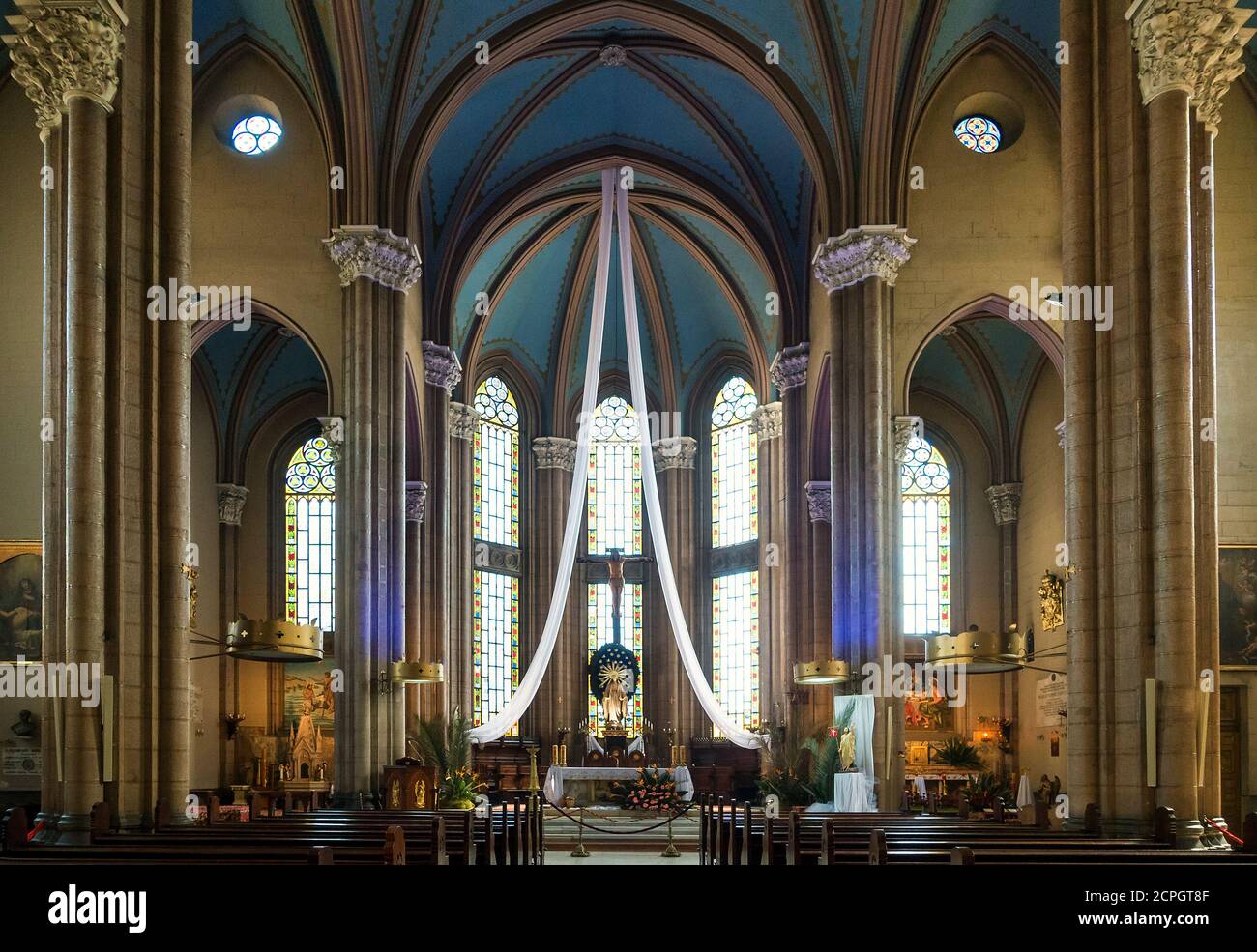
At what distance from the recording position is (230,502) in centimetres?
3484

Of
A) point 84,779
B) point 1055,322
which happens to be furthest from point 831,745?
point 84,779

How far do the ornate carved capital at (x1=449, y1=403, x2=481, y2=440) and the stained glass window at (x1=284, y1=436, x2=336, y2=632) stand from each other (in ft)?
10.7

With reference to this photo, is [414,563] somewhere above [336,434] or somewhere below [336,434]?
below

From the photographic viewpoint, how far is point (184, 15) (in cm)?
1505

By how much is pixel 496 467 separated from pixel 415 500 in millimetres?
9232

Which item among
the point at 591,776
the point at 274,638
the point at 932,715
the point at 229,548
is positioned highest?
the point at 229,548

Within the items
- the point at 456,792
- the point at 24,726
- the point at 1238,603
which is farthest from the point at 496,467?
the point at 1238,603

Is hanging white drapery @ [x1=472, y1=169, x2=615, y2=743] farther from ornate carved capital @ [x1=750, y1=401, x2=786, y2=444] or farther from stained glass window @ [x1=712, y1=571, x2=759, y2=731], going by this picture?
stained glass window @ [x1=712, y1=571, x2=759, y2=731]

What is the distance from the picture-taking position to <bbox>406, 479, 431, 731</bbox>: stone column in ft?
101

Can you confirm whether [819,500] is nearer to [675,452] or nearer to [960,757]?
[960,757]

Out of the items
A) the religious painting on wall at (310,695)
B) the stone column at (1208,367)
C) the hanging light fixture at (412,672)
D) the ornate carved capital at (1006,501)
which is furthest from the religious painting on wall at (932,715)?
the stone column at (1208,367)

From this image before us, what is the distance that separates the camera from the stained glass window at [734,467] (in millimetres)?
39594

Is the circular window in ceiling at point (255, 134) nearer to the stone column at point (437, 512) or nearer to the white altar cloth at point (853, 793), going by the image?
the stone column at point (437, 512)

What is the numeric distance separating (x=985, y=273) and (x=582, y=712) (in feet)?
61.1
